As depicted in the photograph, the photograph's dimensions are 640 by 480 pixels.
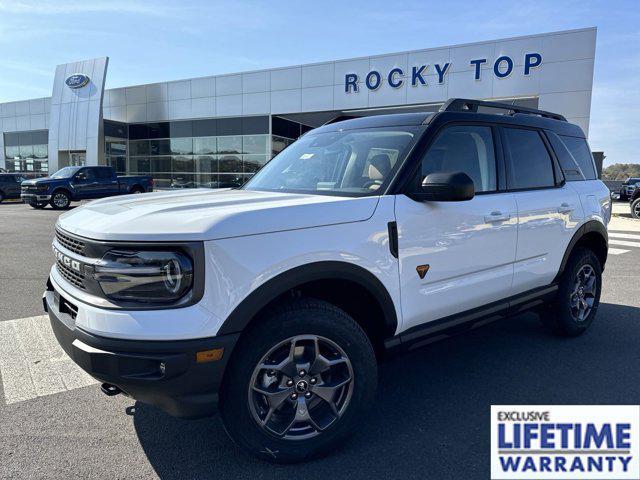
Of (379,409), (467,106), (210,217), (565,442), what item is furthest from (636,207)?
(210,217)

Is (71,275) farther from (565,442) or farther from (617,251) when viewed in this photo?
(617,251)

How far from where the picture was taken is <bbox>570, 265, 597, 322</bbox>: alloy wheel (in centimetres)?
445

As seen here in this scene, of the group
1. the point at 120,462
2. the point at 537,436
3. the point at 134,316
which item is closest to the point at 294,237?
the point at 134,316

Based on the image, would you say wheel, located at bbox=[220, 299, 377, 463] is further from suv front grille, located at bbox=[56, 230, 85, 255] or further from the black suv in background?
the black suv in background

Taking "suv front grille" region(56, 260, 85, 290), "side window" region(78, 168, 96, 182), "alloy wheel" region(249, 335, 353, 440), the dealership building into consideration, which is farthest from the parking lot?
"side window" region(78, 168, 96, 182)

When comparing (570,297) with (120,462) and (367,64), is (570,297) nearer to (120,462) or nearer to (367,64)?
(120,462)

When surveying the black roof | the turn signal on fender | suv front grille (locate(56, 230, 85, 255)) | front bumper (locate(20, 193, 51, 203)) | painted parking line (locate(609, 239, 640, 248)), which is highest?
the black roof

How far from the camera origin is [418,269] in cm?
283

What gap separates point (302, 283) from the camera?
239cm

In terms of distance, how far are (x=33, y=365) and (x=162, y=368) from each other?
2.39m

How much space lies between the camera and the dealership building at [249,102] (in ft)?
65.5

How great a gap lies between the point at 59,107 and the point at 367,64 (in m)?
21.5

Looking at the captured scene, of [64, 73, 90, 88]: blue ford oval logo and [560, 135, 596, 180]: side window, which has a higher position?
[64, 73, 90, 88]: blue ford oval logo

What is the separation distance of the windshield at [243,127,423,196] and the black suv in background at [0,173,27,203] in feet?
80.7
